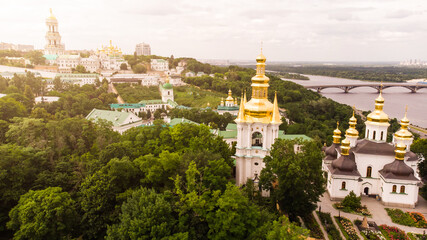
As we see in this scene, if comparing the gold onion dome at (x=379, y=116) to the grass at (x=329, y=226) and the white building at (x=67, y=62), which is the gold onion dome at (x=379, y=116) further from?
the white building at (x=67, y=62)

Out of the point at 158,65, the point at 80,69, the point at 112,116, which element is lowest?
the point at 112,116

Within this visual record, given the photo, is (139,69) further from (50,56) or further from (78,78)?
(50,56)

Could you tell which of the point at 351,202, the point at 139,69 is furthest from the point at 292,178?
the point at 139,69

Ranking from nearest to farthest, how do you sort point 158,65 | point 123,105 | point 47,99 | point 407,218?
point 407,218
point 47,99
point 123,105
point 158,65

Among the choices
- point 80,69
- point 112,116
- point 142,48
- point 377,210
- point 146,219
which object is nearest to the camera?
point 146,219

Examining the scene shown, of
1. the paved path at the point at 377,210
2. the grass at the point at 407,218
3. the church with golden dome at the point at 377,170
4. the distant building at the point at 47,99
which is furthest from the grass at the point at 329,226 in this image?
the distant building at the point at 47,99
